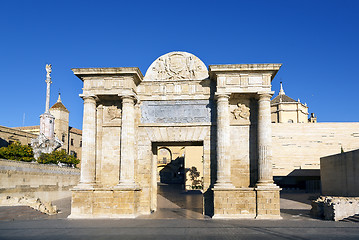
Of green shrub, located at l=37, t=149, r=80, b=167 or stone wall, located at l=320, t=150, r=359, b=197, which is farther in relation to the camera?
green shrub, located at l=37, t=149, r=80, b=167

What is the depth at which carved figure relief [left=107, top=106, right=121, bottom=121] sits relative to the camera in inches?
693

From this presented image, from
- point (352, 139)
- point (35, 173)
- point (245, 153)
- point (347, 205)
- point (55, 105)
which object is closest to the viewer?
point (347, 205)

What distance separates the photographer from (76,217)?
15.7 m

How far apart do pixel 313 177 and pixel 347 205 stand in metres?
25.9

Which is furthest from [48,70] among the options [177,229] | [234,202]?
[177,229]

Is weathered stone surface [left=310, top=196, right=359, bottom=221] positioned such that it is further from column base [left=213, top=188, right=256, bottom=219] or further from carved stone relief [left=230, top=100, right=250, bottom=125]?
carved stone relief [left=230, top=100, right=250, bottom=125]

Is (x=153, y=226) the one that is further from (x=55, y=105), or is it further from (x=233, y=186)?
(x=55, y=105)

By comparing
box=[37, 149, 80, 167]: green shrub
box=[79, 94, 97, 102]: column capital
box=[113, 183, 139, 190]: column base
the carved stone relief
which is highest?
box=[79, 94, 97, 102]: column capital

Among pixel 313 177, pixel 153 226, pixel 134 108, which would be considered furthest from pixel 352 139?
pixel 153 226

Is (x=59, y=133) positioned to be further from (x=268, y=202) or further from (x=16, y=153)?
(x=268, y=202)

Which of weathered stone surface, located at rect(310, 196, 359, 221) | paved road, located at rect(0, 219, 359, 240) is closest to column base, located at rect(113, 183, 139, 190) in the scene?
paved road, located at rect(0, 219, 359, 240)

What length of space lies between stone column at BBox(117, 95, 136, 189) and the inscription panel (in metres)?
0.99

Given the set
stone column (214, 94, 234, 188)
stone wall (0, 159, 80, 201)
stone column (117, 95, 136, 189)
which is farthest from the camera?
stone wall (0, 159, 80, 201)

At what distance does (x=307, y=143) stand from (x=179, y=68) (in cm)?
2673
